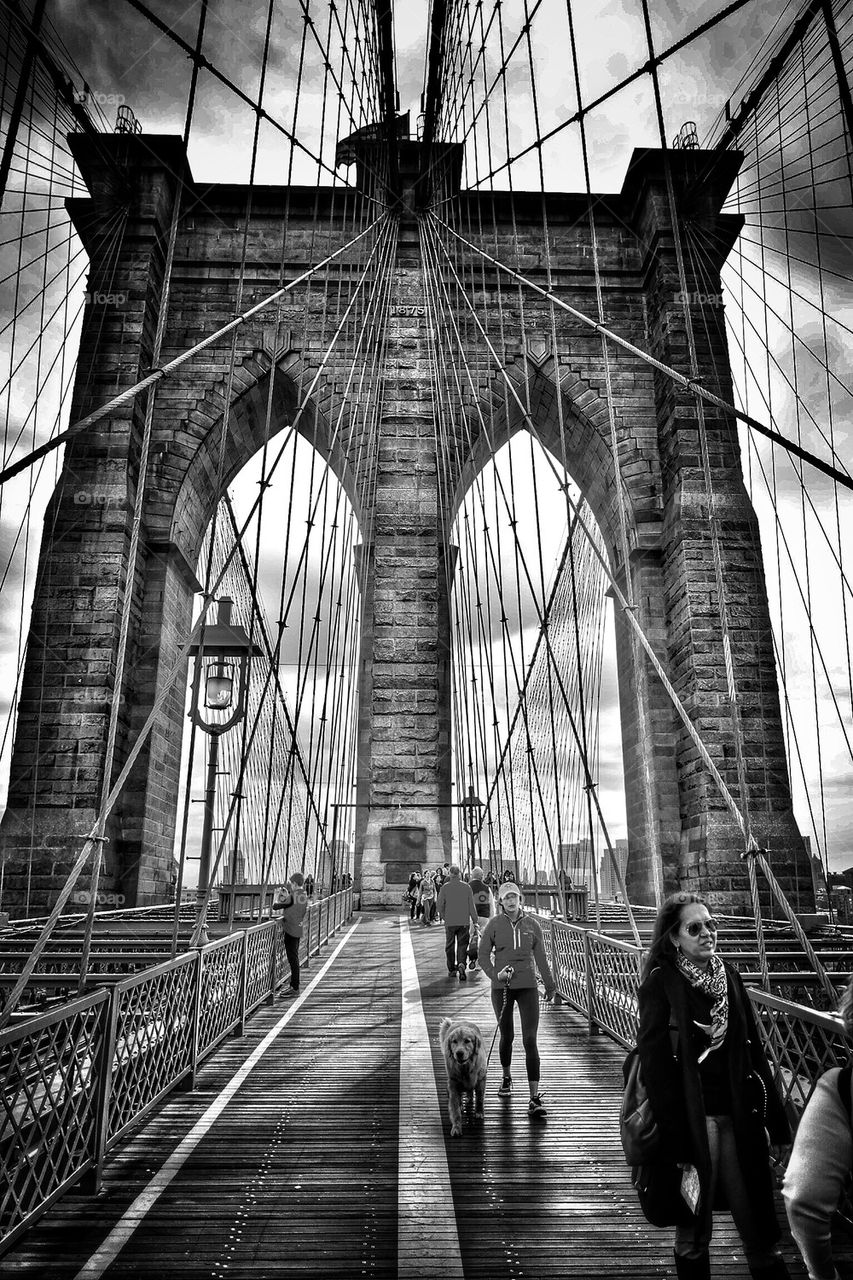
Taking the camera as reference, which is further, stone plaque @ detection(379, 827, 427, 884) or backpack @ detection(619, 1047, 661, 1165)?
stone plaque @ detection(379, 827, 427, 884)

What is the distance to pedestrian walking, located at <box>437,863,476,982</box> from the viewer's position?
771 centimetres

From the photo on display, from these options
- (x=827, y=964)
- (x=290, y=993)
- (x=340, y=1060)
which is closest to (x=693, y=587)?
(x=827, y=964)

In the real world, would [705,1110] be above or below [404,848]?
below

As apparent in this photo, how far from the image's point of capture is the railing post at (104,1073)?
323 centimetres

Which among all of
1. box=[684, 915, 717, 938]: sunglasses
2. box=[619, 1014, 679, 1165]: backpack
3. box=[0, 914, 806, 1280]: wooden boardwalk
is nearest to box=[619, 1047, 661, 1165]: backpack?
box=[619, 1014, 679, 1165]: backpack

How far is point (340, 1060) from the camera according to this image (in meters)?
5.13

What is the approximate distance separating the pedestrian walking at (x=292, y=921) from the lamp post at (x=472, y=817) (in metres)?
6.63

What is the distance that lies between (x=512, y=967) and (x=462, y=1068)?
0.60 meters

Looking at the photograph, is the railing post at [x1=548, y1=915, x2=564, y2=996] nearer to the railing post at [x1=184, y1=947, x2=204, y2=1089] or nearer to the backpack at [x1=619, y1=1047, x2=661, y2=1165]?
the railing post at [x1=184, y1=947, x2=204, y2=1089]

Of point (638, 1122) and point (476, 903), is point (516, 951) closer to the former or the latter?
point (638, 1122)

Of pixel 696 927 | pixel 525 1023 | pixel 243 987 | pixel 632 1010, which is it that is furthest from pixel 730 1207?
pixel 243 987

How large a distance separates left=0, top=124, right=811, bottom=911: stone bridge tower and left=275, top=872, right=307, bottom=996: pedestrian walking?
6878 millimetres

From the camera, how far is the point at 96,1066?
3.37m

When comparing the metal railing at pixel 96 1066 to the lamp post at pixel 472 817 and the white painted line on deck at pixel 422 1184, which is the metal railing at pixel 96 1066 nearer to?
the white painted line on deck at pixel 422 1184
